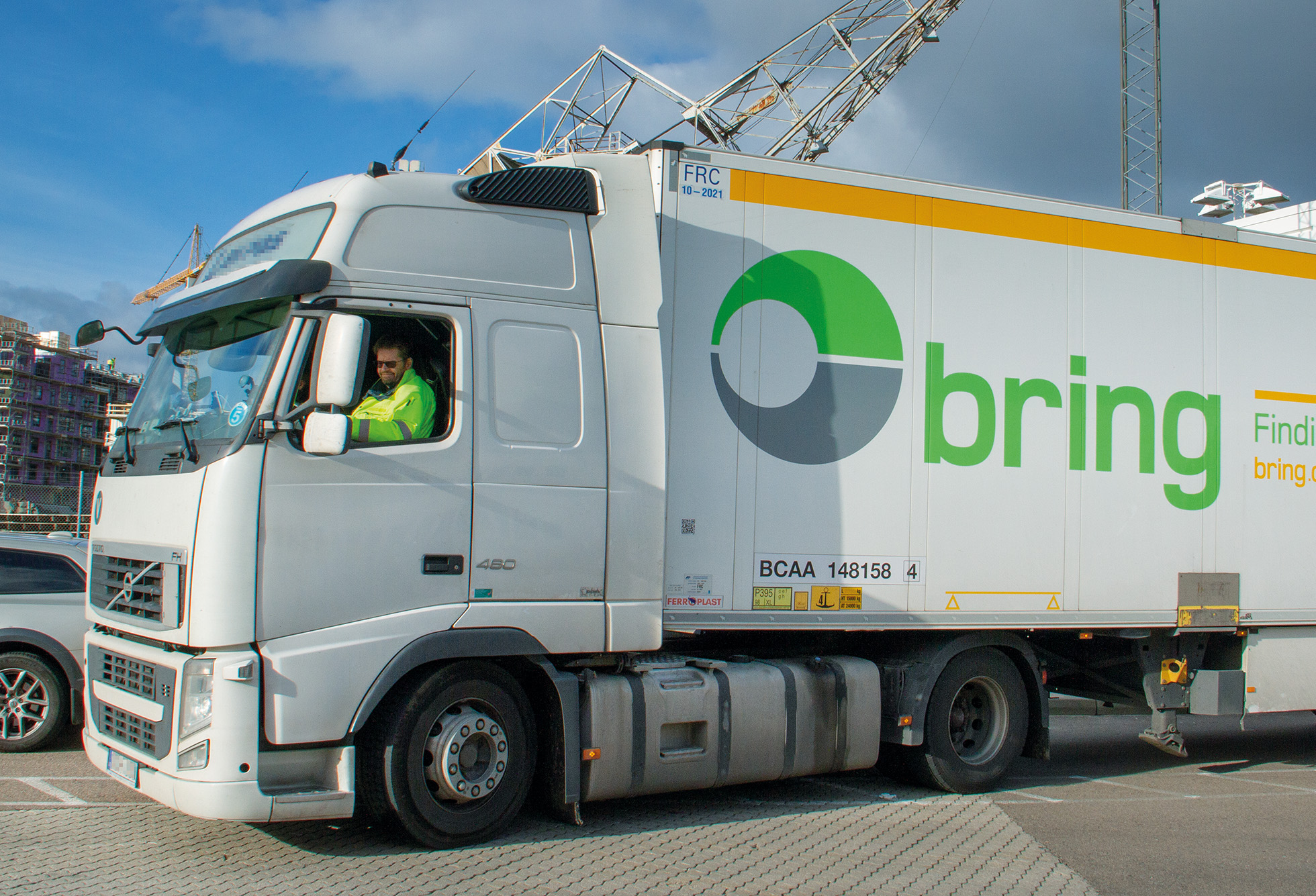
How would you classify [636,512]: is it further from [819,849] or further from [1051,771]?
[1051,771]

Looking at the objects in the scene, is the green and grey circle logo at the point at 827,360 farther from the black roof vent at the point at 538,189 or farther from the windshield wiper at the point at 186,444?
the windshield wiper at the point at 186,444

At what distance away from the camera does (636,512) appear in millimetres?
5699

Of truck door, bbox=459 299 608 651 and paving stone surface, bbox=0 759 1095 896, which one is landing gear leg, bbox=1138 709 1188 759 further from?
truck door, bbox=459 299 608 651

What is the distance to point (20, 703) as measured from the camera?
7.37 m

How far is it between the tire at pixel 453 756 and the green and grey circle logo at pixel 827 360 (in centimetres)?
213

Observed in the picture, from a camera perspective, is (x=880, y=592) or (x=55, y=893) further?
(x=880, y=592)

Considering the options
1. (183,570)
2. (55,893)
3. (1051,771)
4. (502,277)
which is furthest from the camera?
(1051,771)

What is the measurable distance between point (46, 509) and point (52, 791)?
542 inches

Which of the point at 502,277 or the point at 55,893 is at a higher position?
the point at 502,277

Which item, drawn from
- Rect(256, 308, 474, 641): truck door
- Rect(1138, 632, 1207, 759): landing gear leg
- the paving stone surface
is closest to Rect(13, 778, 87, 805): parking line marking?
the paving stone surface

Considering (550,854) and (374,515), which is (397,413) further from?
(550,854)

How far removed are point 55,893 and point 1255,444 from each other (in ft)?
26.1

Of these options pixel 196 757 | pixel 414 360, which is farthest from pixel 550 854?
pixel 414 360

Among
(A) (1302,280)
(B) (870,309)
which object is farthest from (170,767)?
(A) (1302,280)
